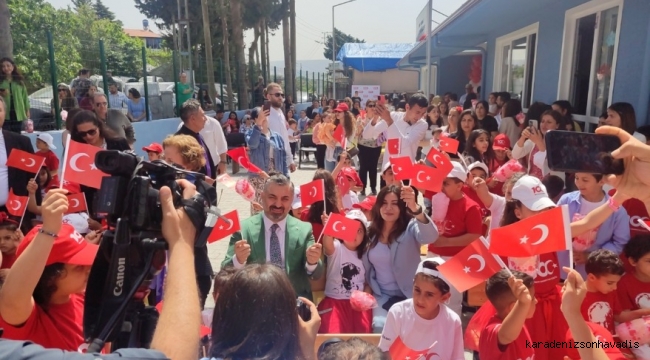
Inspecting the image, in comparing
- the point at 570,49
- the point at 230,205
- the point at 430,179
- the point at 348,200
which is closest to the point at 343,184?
the point at 348,200

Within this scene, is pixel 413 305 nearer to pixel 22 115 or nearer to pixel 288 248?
pixel 288 248

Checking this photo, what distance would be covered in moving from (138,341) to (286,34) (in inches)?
1107

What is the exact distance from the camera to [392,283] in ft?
12.5

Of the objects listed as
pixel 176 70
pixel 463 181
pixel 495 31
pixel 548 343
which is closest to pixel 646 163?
pixel 548 343

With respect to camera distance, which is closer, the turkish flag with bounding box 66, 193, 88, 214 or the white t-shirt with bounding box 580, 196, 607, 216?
the white t-shirt with bounding box 580, 196, 607, 216

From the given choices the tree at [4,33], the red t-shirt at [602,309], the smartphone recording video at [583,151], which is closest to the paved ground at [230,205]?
the red t-shirt at [602,309]

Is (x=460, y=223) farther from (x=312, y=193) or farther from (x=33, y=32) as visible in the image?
(x=33, y=32)

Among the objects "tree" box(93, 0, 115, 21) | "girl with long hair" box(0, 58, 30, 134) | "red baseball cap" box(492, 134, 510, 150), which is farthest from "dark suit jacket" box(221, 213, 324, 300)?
"tree" box(93, 0, 115, 21)

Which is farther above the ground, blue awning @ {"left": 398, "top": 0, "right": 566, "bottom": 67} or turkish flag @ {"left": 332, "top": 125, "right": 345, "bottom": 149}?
blue awning @ {"left": 398, "top": 0, "right": 566, "bottom": 67}

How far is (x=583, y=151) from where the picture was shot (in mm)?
1674

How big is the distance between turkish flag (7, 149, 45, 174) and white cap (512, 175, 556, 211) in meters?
3.61

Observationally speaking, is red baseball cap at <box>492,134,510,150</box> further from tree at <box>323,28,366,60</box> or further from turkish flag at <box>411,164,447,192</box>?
tree at <box>323,28,366,60</box>

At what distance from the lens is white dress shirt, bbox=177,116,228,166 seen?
5567 millimetres

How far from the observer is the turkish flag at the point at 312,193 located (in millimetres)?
4059
